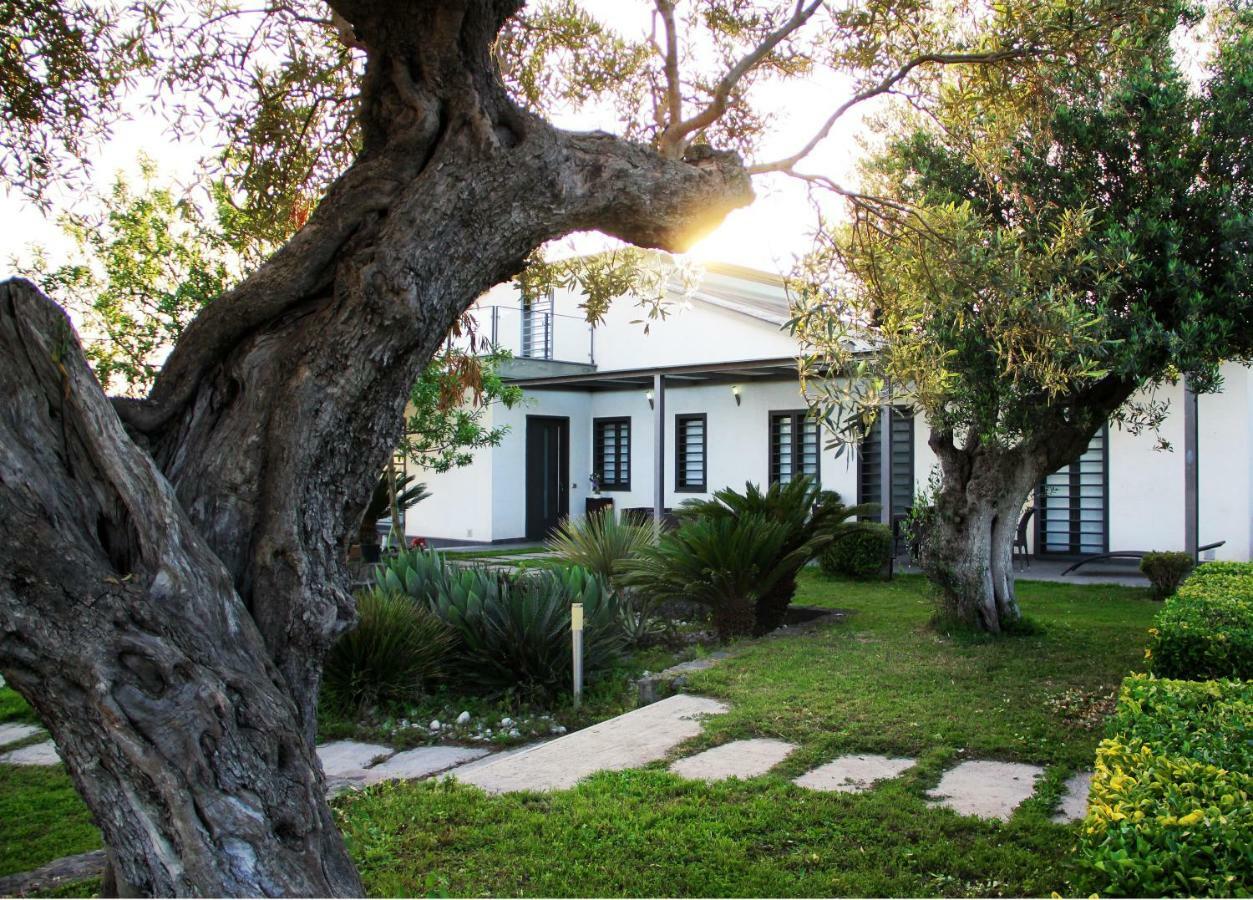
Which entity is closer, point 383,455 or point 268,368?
point 268,368

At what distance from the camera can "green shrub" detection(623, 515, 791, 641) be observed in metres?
9.66

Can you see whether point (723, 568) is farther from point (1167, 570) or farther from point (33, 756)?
point (1167, 570)

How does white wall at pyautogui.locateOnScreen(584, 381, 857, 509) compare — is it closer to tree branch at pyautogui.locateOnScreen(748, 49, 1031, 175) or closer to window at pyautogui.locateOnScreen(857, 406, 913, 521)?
window at pyautogui.locateOnScreen(857, 406, 913, 521)

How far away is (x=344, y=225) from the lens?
3.10 meters

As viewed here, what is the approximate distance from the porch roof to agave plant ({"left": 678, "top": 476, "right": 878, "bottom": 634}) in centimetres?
425

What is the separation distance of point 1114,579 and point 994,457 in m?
6.20

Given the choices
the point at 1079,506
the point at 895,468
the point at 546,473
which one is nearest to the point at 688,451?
the point at 546,473

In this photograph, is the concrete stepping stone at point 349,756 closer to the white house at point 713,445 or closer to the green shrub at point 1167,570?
the white house at point 713,445

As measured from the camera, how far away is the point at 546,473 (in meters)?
21.0

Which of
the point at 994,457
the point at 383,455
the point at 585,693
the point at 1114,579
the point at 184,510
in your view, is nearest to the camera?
the point at 184,510

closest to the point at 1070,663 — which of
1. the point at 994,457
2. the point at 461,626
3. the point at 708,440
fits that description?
the point at 994,457

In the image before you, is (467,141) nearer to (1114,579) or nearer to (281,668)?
(281,668)

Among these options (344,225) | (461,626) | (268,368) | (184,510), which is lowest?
(461,626)

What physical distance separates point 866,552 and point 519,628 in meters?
7.90
